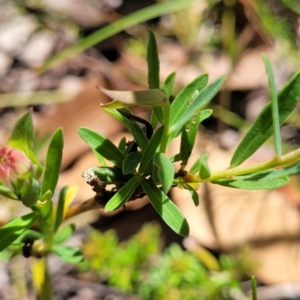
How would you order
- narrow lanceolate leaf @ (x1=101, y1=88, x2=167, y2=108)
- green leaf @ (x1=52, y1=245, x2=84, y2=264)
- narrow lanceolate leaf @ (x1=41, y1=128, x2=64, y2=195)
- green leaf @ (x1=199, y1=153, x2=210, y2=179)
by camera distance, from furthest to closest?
1. green leaf @ (x1=52, y1=245, x2=84, y2=264)
2. narrow lanceolate leaf @ (x1=41, y1=128, x2=64, y2=195)
3. green leaf @ (x1=199, y1=153, x2=210, y2=179)
4. narrow lanceolate leaf @ (x1=101, y1=88, x2=167, y2=108)

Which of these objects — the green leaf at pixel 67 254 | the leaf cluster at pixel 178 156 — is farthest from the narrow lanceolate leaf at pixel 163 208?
the green leaf at pixel 67 254

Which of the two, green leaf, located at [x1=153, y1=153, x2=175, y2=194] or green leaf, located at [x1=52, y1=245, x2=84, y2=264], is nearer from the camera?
green leaf, located at [x1=153, y1=153, x2=175, y2=194]

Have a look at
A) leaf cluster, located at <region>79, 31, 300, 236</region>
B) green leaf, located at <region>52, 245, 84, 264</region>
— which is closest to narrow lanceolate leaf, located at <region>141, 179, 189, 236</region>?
leaf cluster, located at <region>79, 31, 300, 236</region>

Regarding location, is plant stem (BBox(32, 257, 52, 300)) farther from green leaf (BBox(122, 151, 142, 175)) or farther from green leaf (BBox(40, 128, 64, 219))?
green leaf (BBox(122, 151, 142, 175))

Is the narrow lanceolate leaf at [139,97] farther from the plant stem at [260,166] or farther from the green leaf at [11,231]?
the green leaf at [11,231]

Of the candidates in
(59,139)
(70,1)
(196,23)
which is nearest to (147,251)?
(59,139)

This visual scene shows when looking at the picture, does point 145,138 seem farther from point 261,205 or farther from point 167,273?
point 261,205
